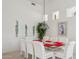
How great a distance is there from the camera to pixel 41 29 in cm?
252

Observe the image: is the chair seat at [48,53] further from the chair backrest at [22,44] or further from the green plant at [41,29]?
the chair backrest at [22,44]

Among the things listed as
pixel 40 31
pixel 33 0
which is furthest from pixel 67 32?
pixel 33 0

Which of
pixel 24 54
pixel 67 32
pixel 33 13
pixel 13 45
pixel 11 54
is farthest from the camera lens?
pixel 67 32

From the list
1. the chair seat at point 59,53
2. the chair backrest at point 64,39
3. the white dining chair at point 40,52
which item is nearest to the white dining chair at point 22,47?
the white dining chair at point 40,52

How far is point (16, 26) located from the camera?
206 cm

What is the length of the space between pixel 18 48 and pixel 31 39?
372 mm

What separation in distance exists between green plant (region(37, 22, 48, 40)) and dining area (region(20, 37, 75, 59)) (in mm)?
162

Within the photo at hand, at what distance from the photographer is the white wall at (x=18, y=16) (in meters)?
1.95

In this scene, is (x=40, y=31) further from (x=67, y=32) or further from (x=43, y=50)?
(x=67, y=32)

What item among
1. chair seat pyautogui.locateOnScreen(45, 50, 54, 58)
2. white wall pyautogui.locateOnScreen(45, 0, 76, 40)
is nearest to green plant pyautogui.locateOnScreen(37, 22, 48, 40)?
white wall pyautogui.locateOnScreen(45, 0, 76, 40)

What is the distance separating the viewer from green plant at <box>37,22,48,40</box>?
2417 mm

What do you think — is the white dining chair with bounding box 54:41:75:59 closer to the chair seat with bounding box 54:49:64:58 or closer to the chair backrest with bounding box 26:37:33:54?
the chair seat with bounding box 54:49:64:58

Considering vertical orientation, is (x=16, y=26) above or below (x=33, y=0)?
below

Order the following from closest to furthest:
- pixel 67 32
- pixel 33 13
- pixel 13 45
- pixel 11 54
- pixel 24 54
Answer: pixel 11 54, pixel 13 45, pixel 24 54, pixel 33 13, pixel 67 32
